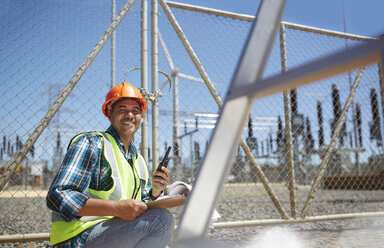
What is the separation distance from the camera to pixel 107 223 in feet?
5.30

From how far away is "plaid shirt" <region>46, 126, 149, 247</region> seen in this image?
144cm

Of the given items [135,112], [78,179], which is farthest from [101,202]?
[135,112]

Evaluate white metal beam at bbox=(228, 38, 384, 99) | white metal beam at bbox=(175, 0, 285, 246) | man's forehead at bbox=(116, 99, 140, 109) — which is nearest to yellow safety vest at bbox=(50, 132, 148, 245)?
man's forehead at bbox=(116, 99, 140, 109)

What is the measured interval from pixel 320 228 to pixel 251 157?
131 centimetres

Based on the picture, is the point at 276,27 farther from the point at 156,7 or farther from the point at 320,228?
the point at 320,228

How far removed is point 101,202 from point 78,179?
0.18 m

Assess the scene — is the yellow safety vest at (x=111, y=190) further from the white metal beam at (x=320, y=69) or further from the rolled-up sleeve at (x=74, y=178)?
the white metal beam at (x=320, y=69)

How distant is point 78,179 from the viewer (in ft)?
5.03

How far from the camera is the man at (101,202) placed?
147cm

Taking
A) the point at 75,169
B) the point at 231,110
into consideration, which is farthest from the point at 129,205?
the point at 231,110

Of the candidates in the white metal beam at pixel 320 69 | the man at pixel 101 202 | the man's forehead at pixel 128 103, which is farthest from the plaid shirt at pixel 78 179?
the white metal beam at pixel 320 69

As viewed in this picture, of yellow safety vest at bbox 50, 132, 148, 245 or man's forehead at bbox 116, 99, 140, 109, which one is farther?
man's forehead at bbox 116, 99, 140, 109

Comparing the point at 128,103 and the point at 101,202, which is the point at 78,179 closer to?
the point at 101,202

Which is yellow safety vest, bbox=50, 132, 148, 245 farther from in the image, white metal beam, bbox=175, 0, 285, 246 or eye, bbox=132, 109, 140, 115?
white metal beam, bbox=175, 0, 285, 246
